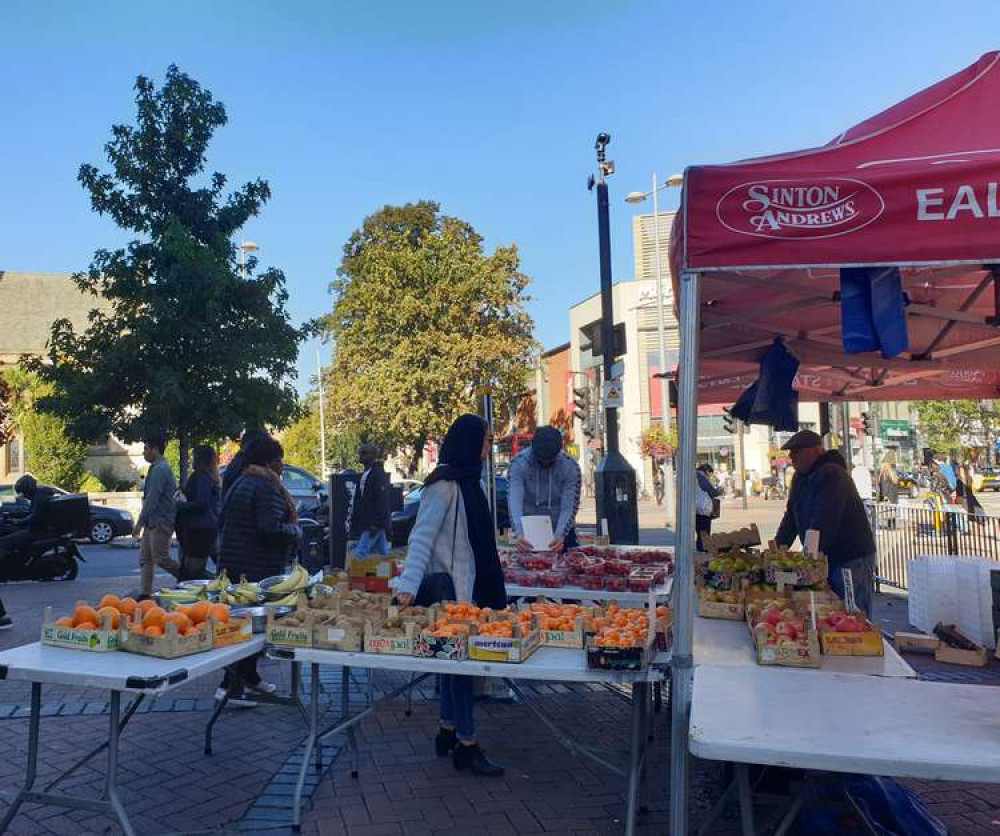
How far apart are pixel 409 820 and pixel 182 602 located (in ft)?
5.51

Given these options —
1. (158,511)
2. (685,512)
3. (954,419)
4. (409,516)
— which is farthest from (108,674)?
(954,419)

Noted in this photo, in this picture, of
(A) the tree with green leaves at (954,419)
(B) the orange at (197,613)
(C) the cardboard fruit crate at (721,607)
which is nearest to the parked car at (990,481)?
(A) the tree with green leaves at (954,419)

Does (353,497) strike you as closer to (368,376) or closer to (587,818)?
(587,818)

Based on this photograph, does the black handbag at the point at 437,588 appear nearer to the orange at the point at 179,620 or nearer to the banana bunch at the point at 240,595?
the banana bunch at the point at 240,595

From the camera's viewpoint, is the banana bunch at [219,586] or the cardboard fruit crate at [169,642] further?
the banana bunch at [219,586]

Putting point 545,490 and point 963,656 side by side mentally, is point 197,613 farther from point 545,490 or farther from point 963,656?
point 963,656

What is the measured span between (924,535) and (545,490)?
21.1ft

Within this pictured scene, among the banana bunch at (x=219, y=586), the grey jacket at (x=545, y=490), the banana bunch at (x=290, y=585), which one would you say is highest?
the grey jacket at (x=545, y=490)

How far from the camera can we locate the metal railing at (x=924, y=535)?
10031 millimetres

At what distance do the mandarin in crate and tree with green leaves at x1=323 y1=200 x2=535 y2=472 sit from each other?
34045 mm

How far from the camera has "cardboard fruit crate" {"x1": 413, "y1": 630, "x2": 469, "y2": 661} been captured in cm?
380

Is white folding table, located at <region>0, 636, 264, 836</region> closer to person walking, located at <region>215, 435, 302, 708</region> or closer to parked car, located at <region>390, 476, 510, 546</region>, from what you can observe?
person walking, located at <region>215, 435, 302, 708</region>

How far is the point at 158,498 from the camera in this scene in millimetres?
9477

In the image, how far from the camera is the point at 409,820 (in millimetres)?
4238
